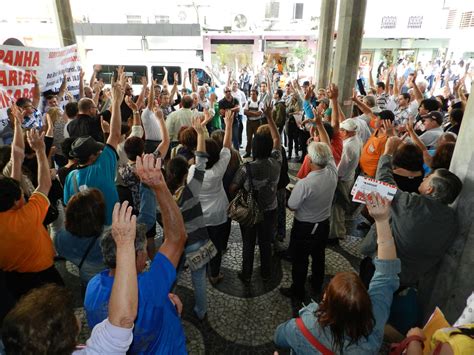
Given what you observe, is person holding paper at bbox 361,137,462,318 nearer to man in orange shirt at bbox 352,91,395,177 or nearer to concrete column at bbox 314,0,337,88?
man in orange shirt at bbox 352,91,395,177

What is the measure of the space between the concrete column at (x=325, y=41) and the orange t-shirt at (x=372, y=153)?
7764mm

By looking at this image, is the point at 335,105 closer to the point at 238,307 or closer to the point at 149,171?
the point at 238,307

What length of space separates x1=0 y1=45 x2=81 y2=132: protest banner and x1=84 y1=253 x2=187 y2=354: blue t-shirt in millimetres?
4531

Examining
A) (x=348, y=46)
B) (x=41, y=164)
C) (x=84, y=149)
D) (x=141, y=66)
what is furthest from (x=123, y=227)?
(x=141, y=66)

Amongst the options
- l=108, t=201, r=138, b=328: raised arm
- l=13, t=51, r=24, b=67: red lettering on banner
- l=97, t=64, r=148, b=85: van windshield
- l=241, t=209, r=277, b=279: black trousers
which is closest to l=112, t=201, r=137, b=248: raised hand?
l=108, t=201, r=138, b=328: raised arm

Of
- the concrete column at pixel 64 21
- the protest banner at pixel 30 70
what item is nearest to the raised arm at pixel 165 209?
the protest banner at pixel 30 70

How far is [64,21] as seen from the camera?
8992 mm

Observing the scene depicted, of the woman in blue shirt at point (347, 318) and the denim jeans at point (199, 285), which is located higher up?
the woman in blue shirt at point (347, 318)

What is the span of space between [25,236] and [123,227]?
146cm

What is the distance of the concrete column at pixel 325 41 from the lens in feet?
35.8

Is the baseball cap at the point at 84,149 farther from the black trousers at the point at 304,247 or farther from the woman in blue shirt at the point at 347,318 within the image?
the woman in blue shirt at the point at 347,318

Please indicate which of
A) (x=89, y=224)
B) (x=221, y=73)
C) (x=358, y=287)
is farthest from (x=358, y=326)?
(x=221, y=73)

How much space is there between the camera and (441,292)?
2541 millimetres

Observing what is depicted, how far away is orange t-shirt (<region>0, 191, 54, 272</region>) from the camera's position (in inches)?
85.0
